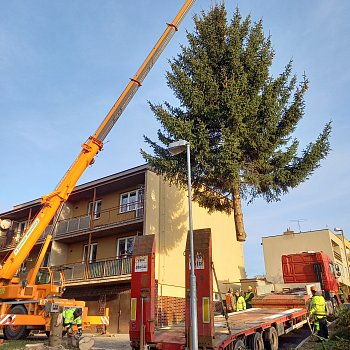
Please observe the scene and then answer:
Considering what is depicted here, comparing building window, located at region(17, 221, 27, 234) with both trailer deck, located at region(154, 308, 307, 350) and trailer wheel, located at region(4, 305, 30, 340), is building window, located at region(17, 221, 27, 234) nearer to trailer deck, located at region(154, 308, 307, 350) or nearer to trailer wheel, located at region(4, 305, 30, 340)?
trailer wheel, located at region(4, 305, 30, 340)

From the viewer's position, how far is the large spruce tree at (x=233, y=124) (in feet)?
54.5

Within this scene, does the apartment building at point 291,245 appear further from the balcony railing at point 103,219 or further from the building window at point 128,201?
the balcony railing at point 103,219

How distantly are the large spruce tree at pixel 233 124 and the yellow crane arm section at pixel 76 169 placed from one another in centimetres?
147

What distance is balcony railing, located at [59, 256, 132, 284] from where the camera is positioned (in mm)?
19797

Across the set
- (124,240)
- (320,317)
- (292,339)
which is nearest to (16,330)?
(124,240)

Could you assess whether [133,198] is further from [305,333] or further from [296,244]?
[296,244]

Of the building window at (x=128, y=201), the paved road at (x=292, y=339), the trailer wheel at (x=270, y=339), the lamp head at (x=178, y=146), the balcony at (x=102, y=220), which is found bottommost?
the paved road at (x=292, y=339)

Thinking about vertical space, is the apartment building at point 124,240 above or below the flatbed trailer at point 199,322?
above

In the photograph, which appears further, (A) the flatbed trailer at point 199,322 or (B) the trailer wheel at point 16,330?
(B) the trailer wheel at point 16,330

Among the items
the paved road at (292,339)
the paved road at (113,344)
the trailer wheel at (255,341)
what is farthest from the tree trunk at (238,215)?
the trailer wheel at (255,341)

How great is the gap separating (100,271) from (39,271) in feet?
15.5

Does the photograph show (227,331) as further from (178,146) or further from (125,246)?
(125,246)

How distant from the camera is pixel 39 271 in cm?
1659

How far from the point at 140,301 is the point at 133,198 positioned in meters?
15.1
